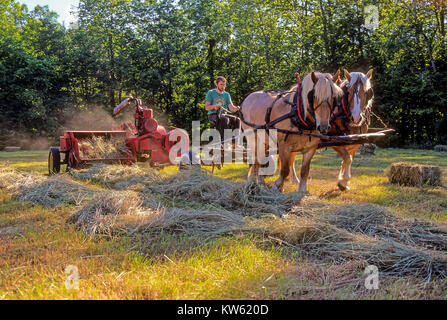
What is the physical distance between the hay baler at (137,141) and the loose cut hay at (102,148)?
0.02 meters

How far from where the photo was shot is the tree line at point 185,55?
2333cm

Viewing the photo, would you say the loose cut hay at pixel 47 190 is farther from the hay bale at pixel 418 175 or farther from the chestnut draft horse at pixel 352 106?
the hay bale at pixel 418 175

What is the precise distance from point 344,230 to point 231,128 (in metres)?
4.87

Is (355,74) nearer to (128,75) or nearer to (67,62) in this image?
(128,75)

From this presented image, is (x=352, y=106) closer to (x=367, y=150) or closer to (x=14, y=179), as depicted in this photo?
(x=14, y=179)

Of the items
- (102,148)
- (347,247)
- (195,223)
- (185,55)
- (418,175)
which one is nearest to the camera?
(347,247)

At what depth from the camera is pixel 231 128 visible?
7.86 m

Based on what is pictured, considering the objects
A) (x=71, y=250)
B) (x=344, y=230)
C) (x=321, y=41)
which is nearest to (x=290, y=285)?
(x=344, y=230)

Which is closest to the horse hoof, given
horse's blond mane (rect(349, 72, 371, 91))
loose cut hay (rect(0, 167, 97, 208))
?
horse's blond mane (rect(349, 72, 371, 91))

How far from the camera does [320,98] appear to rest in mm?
4836

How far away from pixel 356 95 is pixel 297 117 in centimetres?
115

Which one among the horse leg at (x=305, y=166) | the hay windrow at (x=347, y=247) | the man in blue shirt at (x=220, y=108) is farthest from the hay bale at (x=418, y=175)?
the hay windrow at (x=347, y=247)

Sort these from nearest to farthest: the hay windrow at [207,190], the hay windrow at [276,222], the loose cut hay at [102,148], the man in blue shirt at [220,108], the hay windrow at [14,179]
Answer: the hay windrow at [276,222]
the hay windrow at [207,190]
the hay windrow at [14,179]
the man in blue shirt at [220,108]
the loose cut hay at [102,148]

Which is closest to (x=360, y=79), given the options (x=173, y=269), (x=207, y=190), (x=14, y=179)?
(x=207, y=190)
